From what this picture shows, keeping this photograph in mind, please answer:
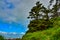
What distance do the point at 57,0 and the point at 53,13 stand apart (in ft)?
18.1

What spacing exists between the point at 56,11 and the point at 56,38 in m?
36.6

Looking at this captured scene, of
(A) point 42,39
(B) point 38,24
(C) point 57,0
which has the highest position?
(C) point 57,0

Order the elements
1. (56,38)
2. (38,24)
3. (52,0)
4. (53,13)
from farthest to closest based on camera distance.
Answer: (52,0) < (53,13) < (38,24) < (56,38)

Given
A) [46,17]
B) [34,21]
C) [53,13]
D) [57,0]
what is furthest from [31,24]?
[57,0]

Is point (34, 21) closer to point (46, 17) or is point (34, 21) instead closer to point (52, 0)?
point (46, 17)

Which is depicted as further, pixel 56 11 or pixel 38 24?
pixel 56 11

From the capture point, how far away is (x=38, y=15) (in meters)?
53.1

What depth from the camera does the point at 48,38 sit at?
105ft

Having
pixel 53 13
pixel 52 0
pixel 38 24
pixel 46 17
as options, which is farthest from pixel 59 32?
pixel 52 0

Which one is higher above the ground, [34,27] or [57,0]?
[57,0]

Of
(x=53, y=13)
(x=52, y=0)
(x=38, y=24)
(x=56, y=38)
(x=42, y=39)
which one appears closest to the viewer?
(x=56, y=38)

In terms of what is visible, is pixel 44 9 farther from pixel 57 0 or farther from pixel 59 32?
pixel 59 32

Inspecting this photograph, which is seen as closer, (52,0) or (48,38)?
(48,38)

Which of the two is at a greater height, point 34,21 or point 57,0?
point 57,0
